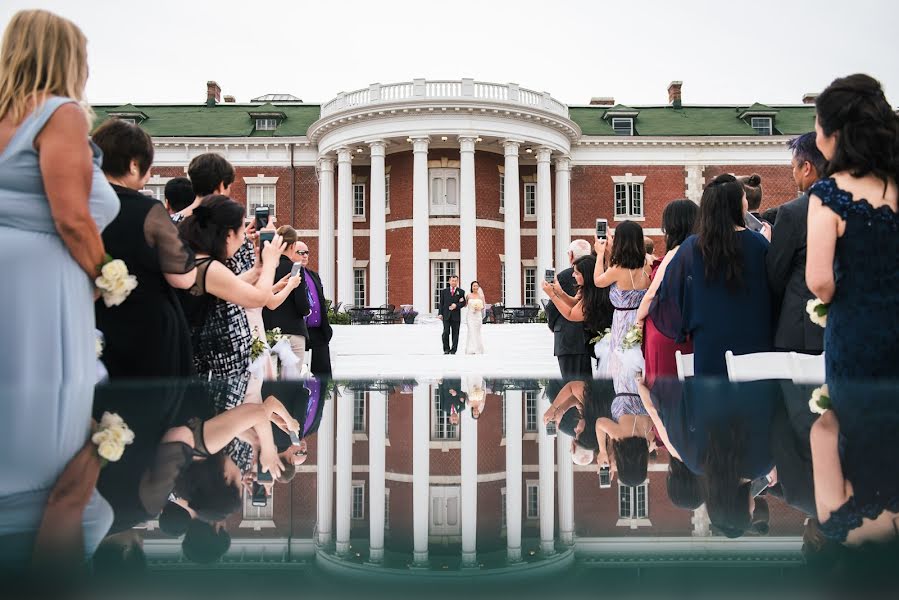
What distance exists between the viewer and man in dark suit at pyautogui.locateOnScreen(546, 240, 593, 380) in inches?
303

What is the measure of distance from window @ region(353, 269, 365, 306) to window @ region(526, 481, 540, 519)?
1433 inches

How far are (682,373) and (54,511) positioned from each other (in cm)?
429

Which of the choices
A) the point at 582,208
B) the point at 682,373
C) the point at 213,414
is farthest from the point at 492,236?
the point at 213,414

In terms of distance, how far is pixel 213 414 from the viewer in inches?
83.2

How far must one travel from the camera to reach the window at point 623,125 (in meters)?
39.2

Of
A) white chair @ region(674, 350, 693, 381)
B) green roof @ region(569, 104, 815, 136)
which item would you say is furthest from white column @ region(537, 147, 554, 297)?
white chair @ region(674, 350, 693, 381)

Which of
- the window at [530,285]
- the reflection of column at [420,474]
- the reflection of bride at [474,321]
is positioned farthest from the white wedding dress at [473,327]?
the reflection of column at [420,474]

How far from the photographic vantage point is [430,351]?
23.4 m

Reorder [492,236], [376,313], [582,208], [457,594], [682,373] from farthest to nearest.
Answer: [582,208]
[492,236]
[376,313]
[682,373]
[457,594]

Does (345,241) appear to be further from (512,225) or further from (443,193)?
(512,225)

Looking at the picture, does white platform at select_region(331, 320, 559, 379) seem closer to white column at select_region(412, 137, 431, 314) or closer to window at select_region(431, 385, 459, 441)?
white column at select_region(412, 137, 431, 314)

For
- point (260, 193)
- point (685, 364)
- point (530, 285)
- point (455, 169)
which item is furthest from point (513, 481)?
point (260, 193)

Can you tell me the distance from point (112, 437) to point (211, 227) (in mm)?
2569

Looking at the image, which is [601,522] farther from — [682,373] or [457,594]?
[682,373]
